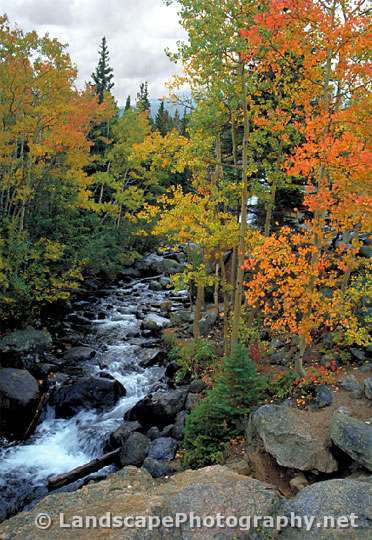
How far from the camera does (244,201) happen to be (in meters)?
12.2

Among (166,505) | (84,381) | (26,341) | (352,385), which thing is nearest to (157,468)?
(166,505)

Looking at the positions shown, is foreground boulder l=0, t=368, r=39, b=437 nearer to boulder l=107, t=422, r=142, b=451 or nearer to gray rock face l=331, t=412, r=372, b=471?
boulder l=107, t=422, r=142, b=451

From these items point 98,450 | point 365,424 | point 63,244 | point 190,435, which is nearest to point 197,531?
point 365,424

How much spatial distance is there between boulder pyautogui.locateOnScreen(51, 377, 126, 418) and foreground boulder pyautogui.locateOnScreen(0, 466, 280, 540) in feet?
22.6

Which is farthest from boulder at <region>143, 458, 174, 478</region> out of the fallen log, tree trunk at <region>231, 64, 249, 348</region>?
tree trunk at <region>231, 64, 249, 348</region>

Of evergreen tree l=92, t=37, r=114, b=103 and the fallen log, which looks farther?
evergreen tree l=92, t=37, r=114, b=103

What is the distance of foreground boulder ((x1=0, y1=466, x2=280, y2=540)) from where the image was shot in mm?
5738

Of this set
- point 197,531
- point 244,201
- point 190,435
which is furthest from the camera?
point 244,201

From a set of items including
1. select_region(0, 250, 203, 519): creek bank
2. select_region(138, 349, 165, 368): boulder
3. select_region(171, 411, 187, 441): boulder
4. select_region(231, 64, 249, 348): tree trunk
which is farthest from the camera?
select_region(138, 349, 165, 368): boulder

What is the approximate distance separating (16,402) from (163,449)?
5.07m

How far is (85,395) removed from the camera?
1441 centimetres

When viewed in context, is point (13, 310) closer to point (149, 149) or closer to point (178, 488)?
point (149, 149)

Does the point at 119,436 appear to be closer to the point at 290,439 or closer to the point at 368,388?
the point at 290,439

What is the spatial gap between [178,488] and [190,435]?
3.90 meters
